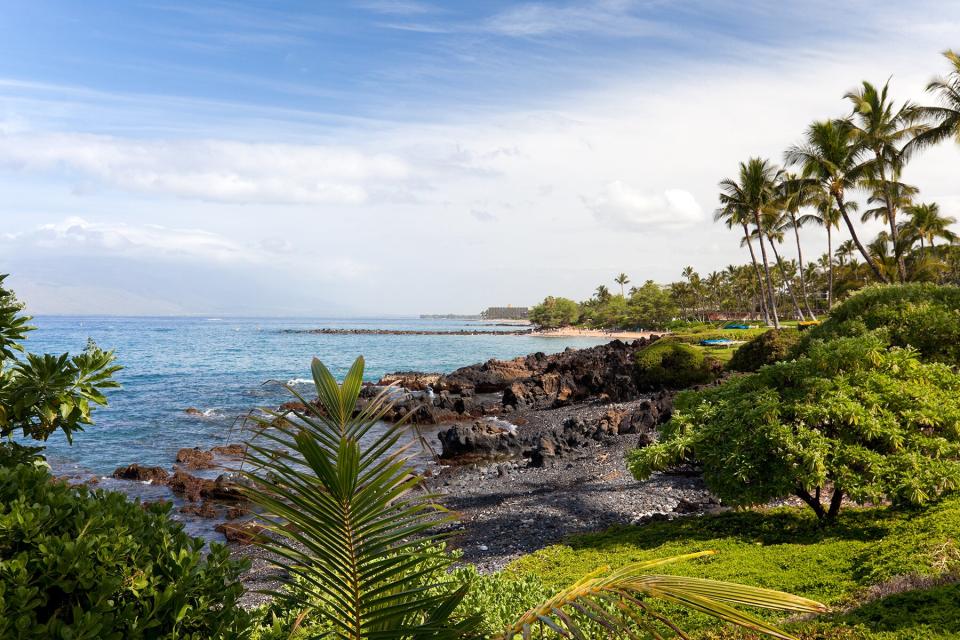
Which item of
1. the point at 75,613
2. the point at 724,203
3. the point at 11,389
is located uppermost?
the point at 724,203

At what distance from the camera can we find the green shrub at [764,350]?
23.7 meters

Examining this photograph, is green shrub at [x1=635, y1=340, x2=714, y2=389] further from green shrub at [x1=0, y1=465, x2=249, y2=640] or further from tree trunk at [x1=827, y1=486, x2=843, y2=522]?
green shrub at [x1=0, y1=465, x2=249, y2=640]

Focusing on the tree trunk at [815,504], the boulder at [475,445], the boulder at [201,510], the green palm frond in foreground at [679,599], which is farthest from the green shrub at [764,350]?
the green palm frond in foreground at [679,599]

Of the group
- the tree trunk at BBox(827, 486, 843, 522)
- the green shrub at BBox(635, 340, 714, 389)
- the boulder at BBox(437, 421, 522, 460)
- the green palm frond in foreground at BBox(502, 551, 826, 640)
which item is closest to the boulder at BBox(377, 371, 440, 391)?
the green shrub at BBox(635, 340, 714, 389)

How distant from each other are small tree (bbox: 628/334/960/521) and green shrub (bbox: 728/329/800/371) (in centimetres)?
1471

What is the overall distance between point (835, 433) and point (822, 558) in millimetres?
1833

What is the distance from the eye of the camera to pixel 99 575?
2762mm

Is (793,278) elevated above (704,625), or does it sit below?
above

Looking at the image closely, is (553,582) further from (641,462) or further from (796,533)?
(796,533)

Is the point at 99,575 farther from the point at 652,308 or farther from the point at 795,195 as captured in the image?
the point at 652,308

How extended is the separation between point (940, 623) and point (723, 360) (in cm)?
2806

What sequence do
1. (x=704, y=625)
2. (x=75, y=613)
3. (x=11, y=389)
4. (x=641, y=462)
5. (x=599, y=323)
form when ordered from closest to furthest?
1. (x=75, y=613)
2. (x=11, y=389)
3. (x=704, y=625)
4. (x=641, y=462)
5. (x=599, y=323)

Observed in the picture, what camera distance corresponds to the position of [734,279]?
334ft

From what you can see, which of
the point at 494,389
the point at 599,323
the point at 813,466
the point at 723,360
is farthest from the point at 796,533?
the point at 599,323
